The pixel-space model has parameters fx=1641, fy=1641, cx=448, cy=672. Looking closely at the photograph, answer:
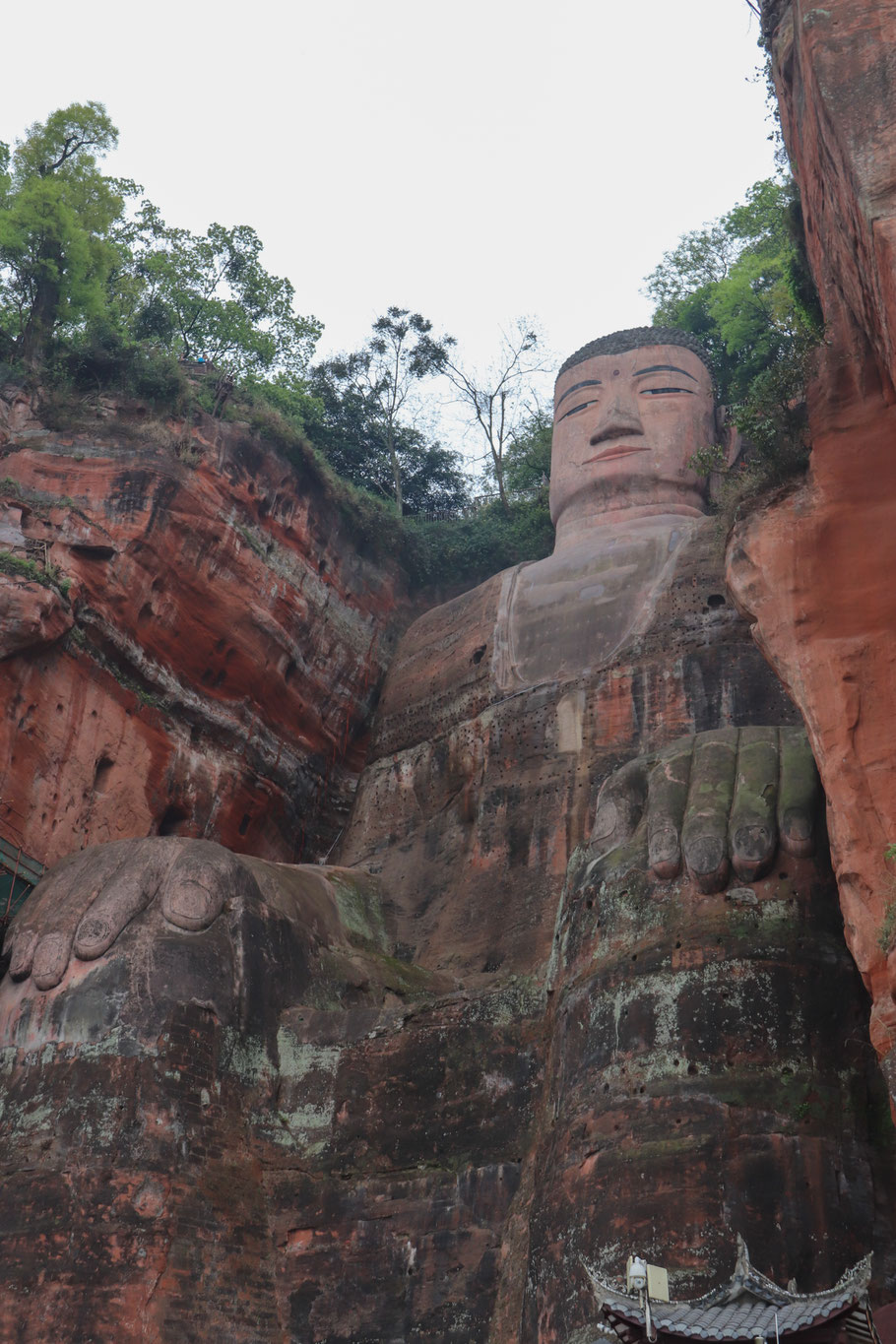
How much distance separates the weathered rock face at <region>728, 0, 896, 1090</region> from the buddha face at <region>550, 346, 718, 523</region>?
348 inches

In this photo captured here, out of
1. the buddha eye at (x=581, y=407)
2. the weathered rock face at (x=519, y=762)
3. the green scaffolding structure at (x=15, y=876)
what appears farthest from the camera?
the buddha eye at (x=581, y=407)

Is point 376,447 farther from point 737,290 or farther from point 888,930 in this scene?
point 888,930

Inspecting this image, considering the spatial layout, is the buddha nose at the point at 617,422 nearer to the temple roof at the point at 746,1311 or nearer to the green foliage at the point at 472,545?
the green foliage at the point at 472,545

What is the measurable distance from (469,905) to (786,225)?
8860 millimetres

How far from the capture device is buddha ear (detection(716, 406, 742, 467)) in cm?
2595

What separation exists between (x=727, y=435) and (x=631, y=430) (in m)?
1.99

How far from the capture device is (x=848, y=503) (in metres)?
15.0

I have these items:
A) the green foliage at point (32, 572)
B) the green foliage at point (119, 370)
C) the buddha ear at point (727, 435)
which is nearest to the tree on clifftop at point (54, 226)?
the green foliage at point (119, 370)

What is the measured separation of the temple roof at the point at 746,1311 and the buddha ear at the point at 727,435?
16.9 metres

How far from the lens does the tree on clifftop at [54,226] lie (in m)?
26.4

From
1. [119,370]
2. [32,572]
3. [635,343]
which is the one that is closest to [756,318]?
[635,343]

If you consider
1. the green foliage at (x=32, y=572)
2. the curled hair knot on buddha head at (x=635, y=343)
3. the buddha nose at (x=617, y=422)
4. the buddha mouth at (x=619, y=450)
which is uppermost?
the curled hair knot on buddha head at (x=635, y=343)

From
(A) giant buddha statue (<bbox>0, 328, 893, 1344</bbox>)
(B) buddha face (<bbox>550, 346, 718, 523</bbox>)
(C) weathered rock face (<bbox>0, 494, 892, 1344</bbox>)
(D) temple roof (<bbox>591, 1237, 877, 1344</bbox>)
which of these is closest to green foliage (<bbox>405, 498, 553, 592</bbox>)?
(B) buddha face (<bbox>550, 346, 718, 523</bbox>)

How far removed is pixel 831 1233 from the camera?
12508 millimetres
